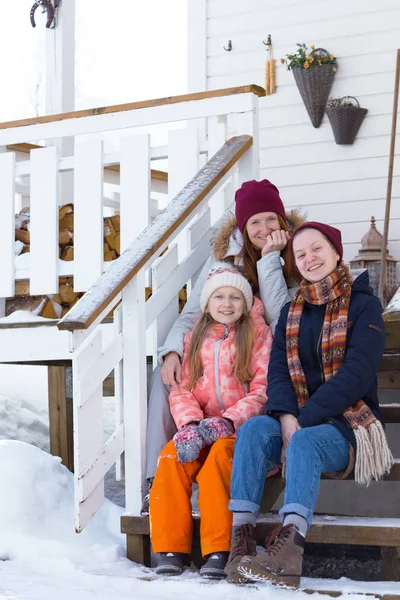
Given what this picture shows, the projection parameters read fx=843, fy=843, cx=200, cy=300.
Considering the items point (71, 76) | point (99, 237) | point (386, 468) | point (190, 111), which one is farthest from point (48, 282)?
point (386, 468)

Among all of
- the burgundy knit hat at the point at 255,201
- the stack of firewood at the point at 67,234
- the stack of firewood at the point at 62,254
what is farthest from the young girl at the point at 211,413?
the stack of firewood at the point at 67,234

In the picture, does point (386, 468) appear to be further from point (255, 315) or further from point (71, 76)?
point (71, 76)

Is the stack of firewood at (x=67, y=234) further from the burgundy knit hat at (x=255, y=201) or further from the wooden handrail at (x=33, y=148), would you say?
the burgundy knit hat at (x=255, y=201)

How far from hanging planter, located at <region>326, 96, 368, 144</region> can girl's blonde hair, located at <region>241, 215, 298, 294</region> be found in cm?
233

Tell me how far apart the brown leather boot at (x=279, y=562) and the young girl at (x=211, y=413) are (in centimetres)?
25

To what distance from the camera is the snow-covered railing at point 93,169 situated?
3645mm

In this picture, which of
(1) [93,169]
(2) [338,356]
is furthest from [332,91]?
(2) [338,356]

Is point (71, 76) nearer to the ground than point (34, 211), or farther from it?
farther from it

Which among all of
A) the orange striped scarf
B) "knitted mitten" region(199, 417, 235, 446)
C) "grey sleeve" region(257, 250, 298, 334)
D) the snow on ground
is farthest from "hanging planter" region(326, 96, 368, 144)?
"knitted mitten" region(199, 417, 235, 446)

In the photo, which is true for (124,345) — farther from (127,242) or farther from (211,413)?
(127,242)

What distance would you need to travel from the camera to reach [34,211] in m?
3.89

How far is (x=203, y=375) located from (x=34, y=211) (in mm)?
1406

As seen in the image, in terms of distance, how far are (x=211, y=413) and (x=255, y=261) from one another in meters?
0.72

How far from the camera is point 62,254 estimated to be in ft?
14.3
